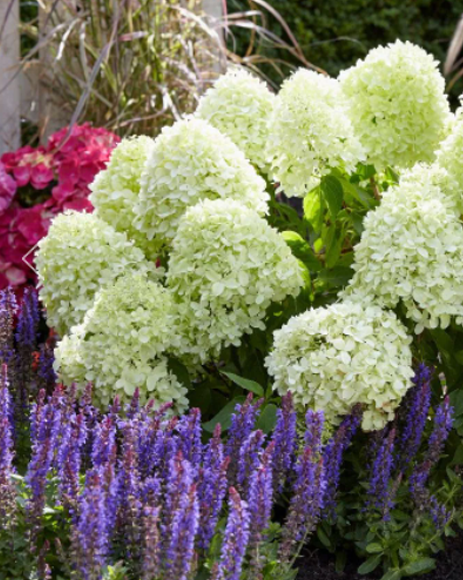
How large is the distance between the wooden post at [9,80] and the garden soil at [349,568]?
9.83ft

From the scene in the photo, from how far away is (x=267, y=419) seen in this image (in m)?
2.52

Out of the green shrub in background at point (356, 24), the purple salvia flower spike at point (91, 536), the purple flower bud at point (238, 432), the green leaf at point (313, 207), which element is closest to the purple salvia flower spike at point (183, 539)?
the purple salvia flower spike at point (91, 536)

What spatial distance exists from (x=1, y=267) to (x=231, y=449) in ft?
6.62

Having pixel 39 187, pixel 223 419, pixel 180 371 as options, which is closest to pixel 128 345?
pixel 180 371

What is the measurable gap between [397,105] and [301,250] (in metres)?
0.55

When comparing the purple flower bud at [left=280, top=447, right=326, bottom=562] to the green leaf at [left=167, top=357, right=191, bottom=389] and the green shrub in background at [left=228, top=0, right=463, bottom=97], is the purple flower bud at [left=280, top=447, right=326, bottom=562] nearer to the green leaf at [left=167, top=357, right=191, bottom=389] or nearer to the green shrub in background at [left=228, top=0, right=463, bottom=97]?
the green leaf at [left=167, top=357, right=191, bottom=389]

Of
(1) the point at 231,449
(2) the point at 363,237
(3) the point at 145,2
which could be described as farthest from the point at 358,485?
(3) the point at 145,2

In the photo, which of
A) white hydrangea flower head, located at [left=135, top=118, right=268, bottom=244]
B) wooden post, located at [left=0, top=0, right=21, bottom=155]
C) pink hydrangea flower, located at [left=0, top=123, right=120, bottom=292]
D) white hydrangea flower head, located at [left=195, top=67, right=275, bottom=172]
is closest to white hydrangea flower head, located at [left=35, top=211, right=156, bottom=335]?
white hydrangea flower head, located at [left=135, top=118, right=268, bottom=244]

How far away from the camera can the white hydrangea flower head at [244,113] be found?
10.4 ft

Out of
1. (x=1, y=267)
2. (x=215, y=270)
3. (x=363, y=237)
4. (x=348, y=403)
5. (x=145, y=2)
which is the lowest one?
(x=1, y=267)

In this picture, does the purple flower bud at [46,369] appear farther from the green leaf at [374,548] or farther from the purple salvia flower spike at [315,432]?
the green leaf at [374,548]

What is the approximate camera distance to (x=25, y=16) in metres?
7.35

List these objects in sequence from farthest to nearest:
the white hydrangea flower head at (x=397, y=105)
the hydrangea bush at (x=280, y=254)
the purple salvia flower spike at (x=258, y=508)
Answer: the white hydrangea flower head at (x=397, y=105)
the hydrangea bush at (x=280, y=254)
the purple salvia flower spike at (x=258, y=508)

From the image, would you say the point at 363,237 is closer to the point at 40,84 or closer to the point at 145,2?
the point at 145,2
